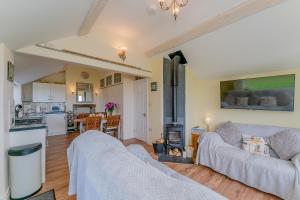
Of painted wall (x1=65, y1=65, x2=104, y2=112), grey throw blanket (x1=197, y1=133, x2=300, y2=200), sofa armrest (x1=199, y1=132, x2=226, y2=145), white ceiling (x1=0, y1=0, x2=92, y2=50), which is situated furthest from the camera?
painted wall (x1=65, y1=65, x2=104, y2=112)

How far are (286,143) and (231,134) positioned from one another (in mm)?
786

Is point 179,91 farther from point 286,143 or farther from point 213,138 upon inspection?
point 286,143

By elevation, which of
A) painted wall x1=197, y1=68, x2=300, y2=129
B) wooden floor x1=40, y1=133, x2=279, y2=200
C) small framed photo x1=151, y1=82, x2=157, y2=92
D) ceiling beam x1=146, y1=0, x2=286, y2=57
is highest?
ceiling beam x1=146, y1=0, x2=286, y2=57

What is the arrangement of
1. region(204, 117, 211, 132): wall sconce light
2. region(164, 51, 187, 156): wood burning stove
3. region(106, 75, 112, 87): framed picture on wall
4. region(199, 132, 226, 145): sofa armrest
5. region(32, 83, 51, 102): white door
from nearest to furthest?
region(199, 132, 226, 145): sofa armrest, region(164, 51, 187, 156): wood burning stove, region(204, 117, 211, 132): wall sconce light, region(32, 83, 51, 102): white door, region(106, 75, 112, 87): framed picture on wall

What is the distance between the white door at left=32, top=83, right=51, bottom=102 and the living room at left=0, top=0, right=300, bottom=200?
7.32ft

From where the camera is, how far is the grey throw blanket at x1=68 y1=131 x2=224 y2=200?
71cm

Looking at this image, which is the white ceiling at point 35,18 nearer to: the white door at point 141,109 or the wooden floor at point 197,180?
the wooden floor at point 197,180

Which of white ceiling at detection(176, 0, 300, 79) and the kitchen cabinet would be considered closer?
white ceiling at detection(176, 0, 300, 79)

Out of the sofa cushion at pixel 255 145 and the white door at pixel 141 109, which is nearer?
the sofa cushion at pixel 255 145

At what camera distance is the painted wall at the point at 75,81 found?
5996 mm

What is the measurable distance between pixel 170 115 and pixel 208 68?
1.49 metres

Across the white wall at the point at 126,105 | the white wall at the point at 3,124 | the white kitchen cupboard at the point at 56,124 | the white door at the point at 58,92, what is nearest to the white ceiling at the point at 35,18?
the white wall at the point at 3,124

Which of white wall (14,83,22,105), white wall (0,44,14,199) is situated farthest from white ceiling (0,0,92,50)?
white wall (14,83,22,105)

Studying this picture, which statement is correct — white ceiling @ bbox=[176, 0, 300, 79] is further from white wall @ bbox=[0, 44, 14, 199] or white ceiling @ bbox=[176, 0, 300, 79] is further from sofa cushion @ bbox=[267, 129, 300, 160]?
white wall @ bbox=[0, 44, 14, 199]
